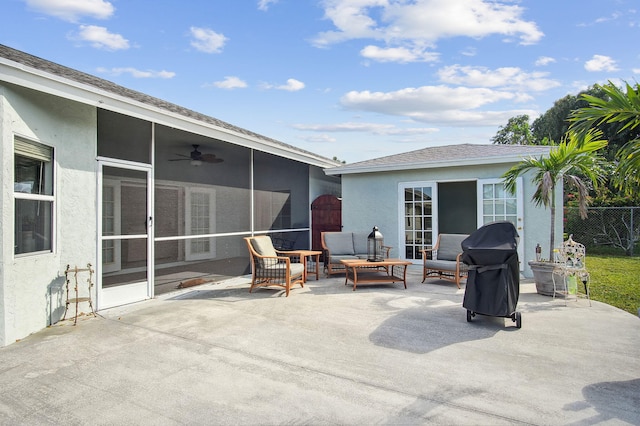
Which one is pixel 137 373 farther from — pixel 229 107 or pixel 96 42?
pixel 229 107

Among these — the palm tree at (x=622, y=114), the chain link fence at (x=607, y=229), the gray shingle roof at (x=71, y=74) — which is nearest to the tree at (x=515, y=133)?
the chain link fence at (x=607, y=229)

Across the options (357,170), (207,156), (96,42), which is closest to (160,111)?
(207,156)

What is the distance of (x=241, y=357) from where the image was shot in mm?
3334

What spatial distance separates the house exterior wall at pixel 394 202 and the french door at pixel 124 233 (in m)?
5.30

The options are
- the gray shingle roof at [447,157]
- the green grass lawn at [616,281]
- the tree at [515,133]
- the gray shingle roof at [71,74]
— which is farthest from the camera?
the tree at [515,133]

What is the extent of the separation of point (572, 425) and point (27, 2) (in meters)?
8.58

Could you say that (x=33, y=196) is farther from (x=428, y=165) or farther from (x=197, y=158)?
(x=428, y=165)

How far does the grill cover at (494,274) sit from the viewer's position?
4.15m

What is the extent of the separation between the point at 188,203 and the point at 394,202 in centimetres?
491

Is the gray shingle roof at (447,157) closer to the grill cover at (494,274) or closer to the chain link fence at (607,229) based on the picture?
the grill cover at (494,274)

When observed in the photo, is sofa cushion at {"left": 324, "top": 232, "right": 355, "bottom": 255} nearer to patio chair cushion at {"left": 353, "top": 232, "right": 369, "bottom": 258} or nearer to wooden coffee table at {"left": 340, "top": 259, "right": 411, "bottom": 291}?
patio chair cushion at {"left": 353, "top": 232, "right": 369, "bottom": 258}

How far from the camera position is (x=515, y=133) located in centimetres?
2550

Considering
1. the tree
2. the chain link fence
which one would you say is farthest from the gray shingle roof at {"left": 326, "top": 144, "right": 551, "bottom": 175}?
the tree

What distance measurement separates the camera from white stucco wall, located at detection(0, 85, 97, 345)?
3.63 m
